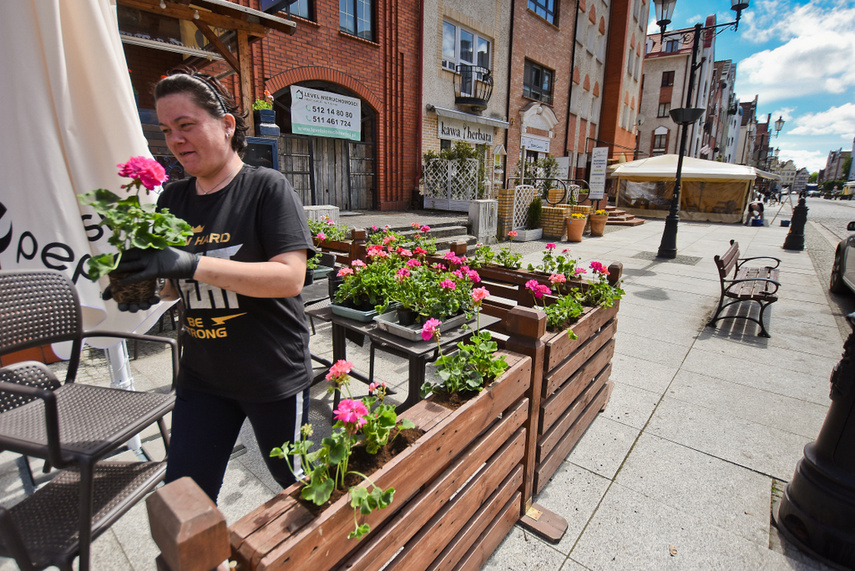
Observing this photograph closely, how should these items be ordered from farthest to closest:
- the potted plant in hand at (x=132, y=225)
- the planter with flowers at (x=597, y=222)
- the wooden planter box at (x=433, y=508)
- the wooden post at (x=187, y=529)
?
the planter with flowers at (x=597, y=222), the potted plant in hand at (x=132, y=225), the wooden planter box at (x=433, y=508), the wooden post at (x=187, y=529)

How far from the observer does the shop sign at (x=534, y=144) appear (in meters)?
16.2

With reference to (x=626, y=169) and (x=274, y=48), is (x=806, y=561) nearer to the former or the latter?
(x=274, y=48)

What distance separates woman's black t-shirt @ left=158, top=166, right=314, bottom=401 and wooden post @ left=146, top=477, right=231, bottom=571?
64 centimetres

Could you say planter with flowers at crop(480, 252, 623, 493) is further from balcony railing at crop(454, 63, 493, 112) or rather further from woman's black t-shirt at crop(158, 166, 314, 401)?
balcony railing at crop(454, 63, 493, 112)

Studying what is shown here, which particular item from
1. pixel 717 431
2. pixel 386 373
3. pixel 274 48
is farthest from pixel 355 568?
pixel 274 48

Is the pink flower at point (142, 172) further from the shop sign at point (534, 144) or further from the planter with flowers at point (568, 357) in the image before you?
the shop sign at point (534, 144)

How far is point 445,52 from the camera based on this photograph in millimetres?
12516

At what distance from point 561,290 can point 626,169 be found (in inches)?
696

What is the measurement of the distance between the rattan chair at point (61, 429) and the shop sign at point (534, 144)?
15979 mm

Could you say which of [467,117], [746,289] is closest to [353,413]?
[746,289]

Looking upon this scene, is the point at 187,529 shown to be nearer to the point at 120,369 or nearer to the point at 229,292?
the point at 229,292

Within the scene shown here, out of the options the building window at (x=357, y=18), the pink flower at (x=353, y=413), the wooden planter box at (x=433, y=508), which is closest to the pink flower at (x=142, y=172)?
the pink flower at (x=353, y=413)

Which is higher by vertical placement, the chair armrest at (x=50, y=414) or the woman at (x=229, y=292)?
the woman at (x=229, y=292)

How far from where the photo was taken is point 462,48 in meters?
13.1
